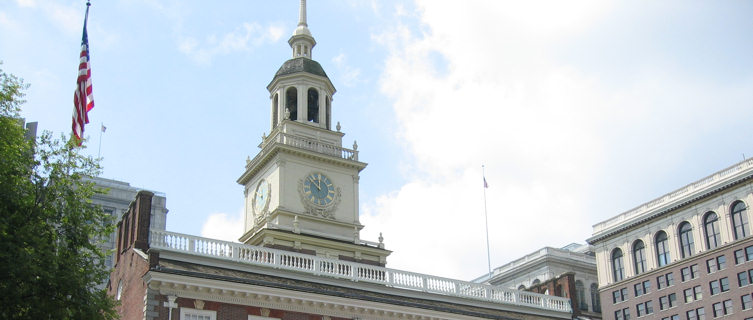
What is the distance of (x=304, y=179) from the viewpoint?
5956cm

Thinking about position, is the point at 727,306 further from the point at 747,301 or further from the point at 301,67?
the point at 301,67

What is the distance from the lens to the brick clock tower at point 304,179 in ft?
186

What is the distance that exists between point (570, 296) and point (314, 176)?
19557 mm

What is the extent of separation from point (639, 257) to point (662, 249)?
4.09 meters

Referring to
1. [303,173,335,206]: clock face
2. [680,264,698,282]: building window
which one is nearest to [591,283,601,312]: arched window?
[680,264,698,282]: building window

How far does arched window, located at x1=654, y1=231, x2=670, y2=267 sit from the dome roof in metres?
58.9

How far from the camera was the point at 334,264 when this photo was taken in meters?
41.3

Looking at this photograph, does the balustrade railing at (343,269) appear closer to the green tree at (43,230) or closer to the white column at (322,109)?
the green tree at (43,230)

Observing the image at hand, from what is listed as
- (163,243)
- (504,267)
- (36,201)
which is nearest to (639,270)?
(504,267)

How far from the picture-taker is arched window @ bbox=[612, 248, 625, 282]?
113500 millimetres

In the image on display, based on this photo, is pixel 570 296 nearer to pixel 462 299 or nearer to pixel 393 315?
pixel 462 299

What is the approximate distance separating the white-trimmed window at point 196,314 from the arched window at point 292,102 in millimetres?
30544

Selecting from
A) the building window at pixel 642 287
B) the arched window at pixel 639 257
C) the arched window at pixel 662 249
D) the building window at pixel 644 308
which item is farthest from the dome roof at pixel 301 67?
the building window at pixel 644 308

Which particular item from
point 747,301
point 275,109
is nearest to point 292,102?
point 275,109
